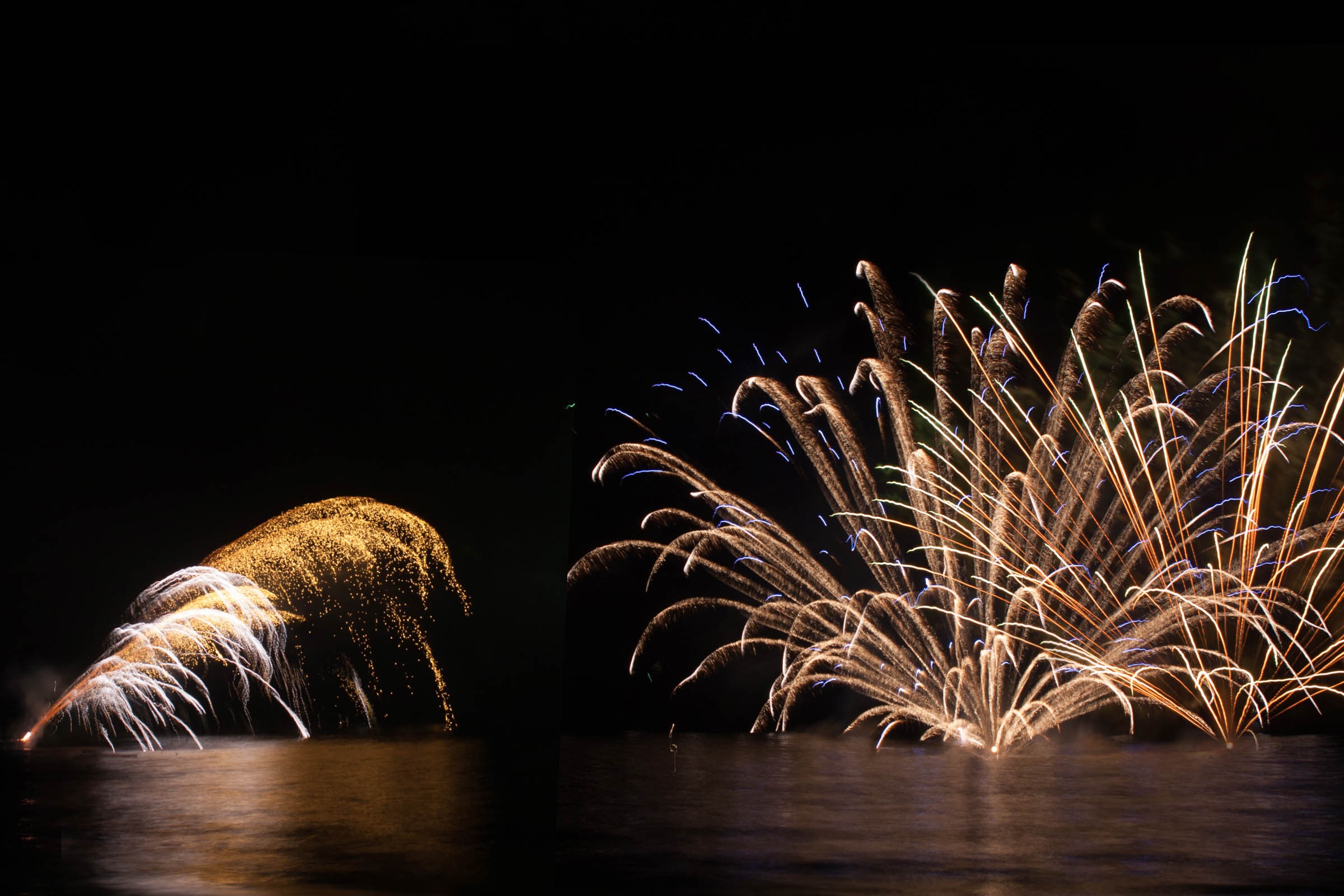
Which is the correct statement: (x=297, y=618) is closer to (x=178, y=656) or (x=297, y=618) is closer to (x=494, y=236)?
(x=178, y=656)

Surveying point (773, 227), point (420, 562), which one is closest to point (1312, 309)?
point (773, 227)

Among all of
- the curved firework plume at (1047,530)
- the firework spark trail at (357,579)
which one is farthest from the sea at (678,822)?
the firework spark trail at (357,579)

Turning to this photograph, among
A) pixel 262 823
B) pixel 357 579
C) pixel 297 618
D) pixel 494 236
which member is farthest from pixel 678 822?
pixel 297 618

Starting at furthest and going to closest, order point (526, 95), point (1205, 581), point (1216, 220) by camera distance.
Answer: point (1205, 581) < point (1216, 220) < point (526, 95)

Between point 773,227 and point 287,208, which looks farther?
point 773,227

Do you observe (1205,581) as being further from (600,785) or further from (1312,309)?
(600,785)

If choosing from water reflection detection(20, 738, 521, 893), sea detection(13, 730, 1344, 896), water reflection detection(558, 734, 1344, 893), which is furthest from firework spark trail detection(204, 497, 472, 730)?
water reflection detection(558, 734, 1344, 893)

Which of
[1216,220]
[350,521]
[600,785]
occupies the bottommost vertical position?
[600,785]

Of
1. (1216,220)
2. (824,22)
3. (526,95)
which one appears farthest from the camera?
(1216,220)
